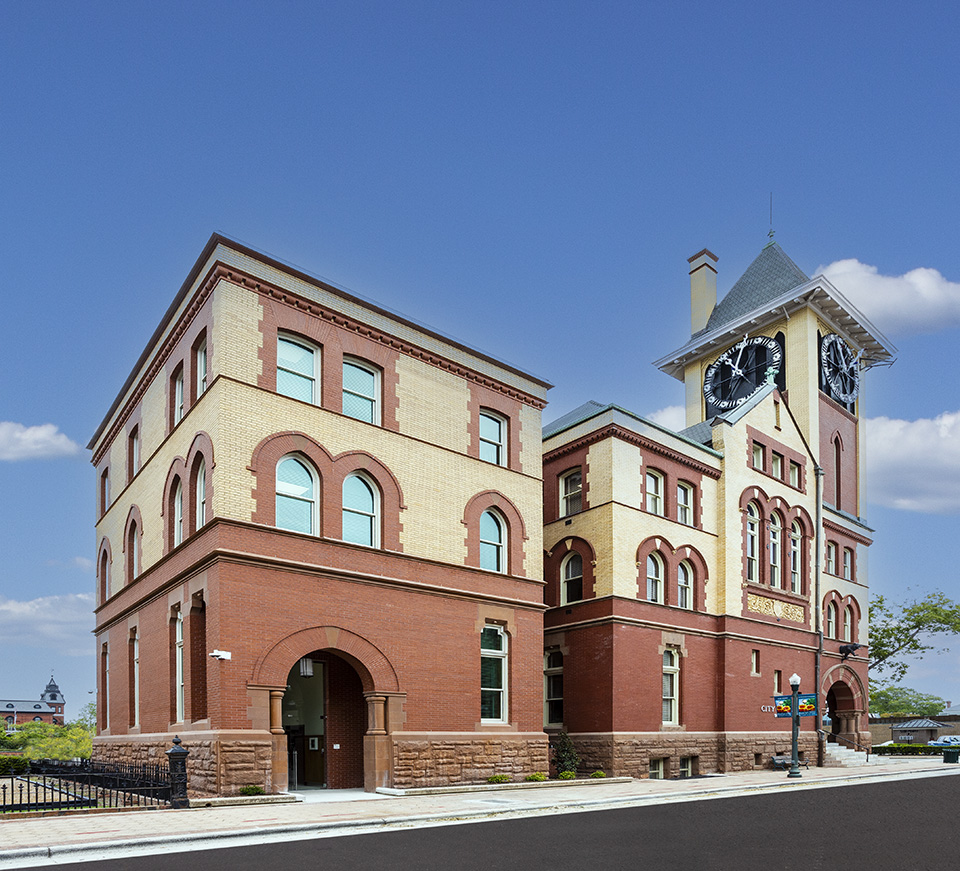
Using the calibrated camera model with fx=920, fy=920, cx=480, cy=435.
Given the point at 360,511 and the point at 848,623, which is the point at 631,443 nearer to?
the point at 360,511

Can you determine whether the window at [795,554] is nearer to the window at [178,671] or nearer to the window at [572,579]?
the window at [572,579]

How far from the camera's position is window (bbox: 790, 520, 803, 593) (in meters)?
38.5

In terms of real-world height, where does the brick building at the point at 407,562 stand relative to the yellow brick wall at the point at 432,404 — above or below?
below

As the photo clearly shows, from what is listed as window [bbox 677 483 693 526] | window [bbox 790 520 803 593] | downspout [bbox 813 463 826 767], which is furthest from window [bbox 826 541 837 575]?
window [bbox 677 483 693 526]

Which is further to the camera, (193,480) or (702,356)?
(702,356)

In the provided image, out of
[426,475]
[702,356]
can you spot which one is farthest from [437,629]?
[702,356]

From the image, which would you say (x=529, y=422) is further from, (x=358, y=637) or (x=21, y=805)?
(x=21, y=805)

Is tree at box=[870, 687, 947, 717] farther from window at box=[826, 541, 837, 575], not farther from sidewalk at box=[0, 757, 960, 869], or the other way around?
sidewalk at box=[0, 757, 960, 869]

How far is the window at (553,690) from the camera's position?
31.6 m

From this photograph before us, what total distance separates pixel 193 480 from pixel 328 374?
4256 mm

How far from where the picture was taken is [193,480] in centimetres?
2289

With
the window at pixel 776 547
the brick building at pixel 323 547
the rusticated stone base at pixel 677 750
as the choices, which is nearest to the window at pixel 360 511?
the brick building at pixel 323 547

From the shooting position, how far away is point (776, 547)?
37.5 meters

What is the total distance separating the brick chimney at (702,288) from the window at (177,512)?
36417mm
